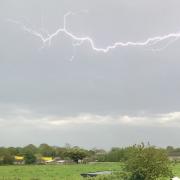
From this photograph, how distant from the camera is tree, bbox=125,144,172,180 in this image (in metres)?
33.2

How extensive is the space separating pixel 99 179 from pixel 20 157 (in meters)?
105

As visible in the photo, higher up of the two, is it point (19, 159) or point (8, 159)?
point (19, 159)

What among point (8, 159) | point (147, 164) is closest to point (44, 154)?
point (8, 159)

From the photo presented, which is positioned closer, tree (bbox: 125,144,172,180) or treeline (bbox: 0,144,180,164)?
tree (bbox: 125,144,172,180)

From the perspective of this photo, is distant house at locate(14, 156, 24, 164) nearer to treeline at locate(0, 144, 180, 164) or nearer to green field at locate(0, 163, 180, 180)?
treeline at locate(0, 144, 180, 164)

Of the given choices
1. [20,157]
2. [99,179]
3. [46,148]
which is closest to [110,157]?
[20,157]

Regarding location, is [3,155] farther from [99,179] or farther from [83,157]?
[99,179]

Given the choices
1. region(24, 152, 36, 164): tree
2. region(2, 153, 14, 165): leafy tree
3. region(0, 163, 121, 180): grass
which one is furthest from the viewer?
region(24, 152, 36, 164): tree

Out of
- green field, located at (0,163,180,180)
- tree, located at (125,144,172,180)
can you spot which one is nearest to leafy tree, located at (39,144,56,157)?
green field, located at (0,163,180,180)

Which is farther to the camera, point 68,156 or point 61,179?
point 68,156

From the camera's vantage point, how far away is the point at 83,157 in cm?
14512

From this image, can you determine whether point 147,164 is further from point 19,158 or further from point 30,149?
point 30,149

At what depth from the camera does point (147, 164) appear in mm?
33281

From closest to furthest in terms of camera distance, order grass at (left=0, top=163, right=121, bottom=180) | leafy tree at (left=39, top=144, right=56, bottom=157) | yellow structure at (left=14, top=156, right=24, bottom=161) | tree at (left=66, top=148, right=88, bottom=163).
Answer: grass at (left=0, top=163, right=121, bottom=180), yellow structure at (left=14, top=156, right=24, bottom=161), tree at (left=66, top=148, right=88, bottom=163), leafy tree at (left=39, top=144, right=56, bottom=157)
